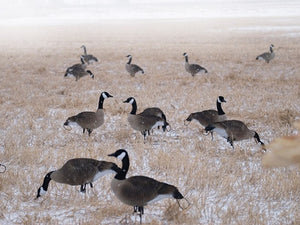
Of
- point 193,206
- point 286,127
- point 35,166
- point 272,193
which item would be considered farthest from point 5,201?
point 286,127

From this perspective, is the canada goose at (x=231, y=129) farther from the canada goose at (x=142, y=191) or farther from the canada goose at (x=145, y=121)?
the canada goose at (x=142, y=191)

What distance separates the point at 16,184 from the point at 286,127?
6.26 m

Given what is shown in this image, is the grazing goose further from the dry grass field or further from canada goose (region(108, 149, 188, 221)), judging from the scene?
canada goose (region(108, 149, 188, 221))

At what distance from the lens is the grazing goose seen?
14.5ft

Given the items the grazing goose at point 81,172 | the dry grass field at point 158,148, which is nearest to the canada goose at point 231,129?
the dry grass field at point 158,148

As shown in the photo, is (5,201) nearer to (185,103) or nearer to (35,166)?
(35,166)

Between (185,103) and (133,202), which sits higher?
(133,202)

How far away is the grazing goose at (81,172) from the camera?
4414 mm

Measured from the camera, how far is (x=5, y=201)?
4.59 m

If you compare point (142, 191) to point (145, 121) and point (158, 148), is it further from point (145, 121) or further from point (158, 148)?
point (145, 121)

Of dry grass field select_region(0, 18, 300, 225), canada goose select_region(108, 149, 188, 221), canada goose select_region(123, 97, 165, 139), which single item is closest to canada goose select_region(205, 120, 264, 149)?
dry grass field select_region(0, 18, 300, 225)

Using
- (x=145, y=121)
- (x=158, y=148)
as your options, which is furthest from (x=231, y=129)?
(x=145, y=121)

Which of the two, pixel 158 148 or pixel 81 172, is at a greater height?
pixel 81 172

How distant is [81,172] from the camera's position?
4449mm
